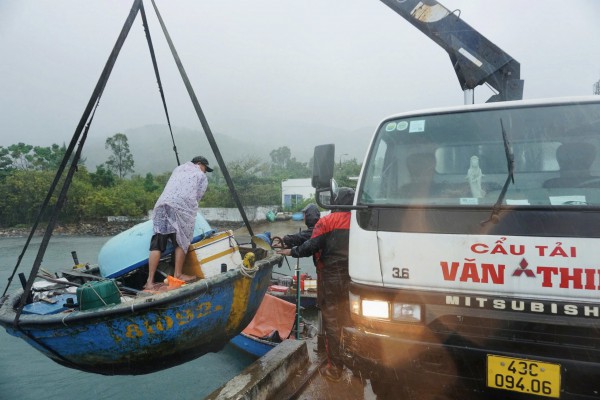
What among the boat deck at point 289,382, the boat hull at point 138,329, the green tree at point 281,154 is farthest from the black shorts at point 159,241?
the green tree at point 281,154

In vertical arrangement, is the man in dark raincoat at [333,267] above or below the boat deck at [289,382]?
above

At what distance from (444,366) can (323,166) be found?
146 cm

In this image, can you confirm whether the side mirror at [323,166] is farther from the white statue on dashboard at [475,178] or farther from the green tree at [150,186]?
the green tree at [150,186]

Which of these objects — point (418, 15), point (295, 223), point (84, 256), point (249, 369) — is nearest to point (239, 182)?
point (295, 223)

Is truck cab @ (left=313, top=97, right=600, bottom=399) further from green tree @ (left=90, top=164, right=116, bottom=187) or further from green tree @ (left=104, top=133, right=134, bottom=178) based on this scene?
green tree @ (left=104, top=133, right=134, bottom=178)

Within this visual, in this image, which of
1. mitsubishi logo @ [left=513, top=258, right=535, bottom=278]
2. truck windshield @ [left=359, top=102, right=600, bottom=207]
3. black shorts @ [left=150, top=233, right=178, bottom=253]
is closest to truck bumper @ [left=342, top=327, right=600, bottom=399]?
mitsubishi logo @ [left=513, top=258, right=535, bottom=278]

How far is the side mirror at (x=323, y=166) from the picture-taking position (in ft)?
9.12

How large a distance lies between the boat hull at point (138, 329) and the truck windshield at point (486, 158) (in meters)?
1.54

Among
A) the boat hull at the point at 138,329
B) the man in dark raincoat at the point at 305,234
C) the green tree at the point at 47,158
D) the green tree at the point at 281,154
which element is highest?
the green tree at the point at 281,154

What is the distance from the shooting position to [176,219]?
379 cm

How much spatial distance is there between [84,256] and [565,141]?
86.7 ft

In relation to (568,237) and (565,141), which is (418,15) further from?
(568,237)

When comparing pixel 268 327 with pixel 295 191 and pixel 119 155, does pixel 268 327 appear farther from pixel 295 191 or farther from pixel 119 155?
pixel 119 155

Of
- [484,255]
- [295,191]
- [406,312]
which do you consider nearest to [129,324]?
[406,312]
